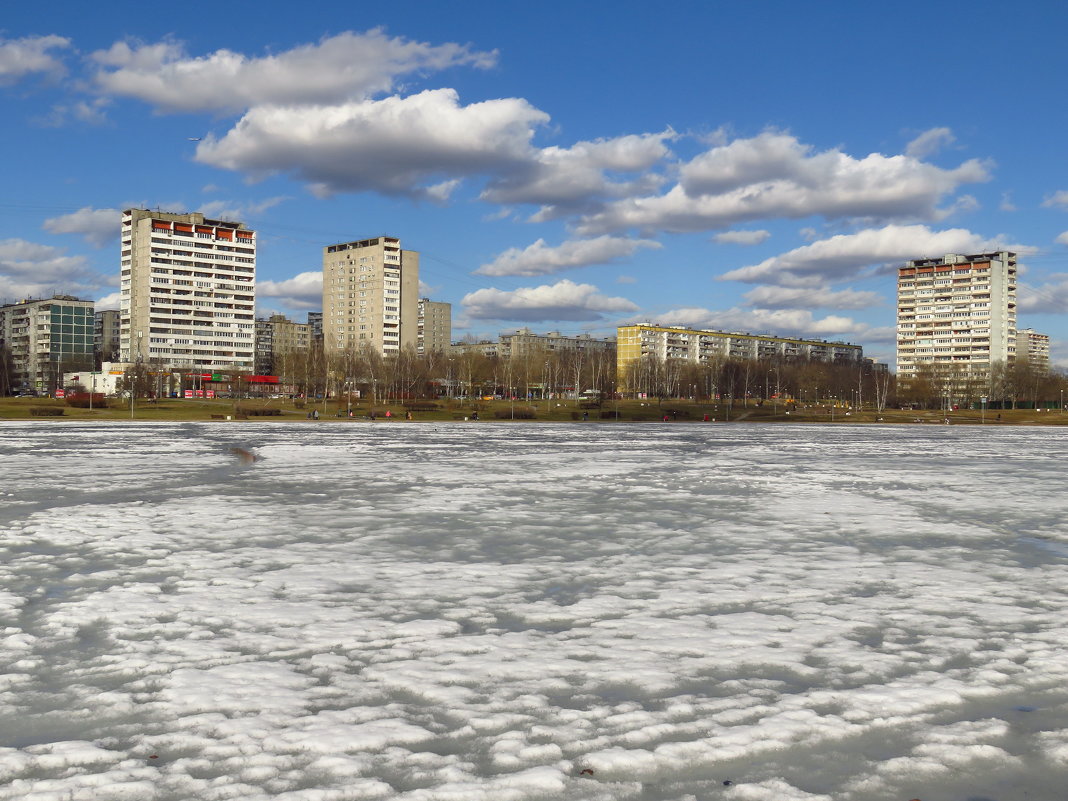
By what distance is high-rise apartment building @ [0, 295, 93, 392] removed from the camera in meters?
173

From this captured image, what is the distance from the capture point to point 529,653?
6.08m

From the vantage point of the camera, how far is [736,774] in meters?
4.15

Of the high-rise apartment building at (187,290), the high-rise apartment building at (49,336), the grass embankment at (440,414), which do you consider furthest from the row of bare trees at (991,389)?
the high-rise apartment building at (49,336)

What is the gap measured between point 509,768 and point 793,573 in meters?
5.67

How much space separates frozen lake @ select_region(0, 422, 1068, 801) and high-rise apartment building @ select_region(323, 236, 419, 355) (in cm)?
14926

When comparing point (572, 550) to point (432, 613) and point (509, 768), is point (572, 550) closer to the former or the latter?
point (432, 613)

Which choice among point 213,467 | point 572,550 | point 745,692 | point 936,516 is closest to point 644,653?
point 745,692

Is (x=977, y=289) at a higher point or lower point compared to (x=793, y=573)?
higher

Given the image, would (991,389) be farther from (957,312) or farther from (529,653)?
(529,653)

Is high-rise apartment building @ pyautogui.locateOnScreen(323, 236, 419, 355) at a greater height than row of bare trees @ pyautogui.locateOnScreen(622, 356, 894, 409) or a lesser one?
greater

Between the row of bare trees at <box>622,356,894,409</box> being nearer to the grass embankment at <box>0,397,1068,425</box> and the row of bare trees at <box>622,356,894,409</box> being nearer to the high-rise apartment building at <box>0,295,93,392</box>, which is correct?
the grass embankment at <box>0,397,1068,425</box>

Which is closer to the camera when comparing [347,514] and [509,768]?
[509,768]

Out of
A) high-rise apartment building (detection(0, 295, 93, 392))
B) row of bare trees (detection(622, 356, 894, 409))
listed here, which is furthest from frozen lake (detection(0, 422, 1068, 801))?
high-rise apartment building (detection(0, 295, 93, 392))

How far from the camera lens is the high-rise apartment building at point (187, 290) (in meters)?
141
